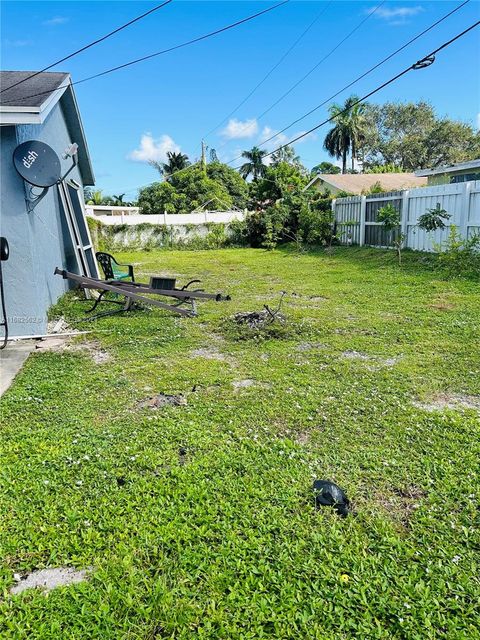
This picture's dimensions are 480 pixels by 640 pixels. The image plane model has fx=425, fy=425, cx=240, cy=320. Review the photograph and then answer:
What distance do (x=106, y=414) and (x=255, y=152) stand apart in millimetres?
41878

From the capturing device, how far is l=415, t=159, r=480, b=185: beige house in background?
1488 cm

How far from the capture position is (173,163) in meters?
40.4

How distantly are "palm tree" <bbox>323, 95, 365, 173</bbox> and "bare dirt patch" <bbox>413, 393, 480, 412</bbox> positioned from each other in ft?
122

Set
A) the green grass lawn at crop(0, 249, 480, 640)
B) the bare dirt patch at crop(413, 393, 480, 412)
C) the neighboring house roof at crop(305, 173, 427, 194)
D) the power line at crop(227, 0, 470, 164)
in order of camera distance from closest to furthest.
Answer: the green grass lawn at crop(0, 249, 480, 640) < the bare dirt patch at crop(413, 393, 480, 412) < the power line at crop(227, 0, 470, 164) < the neighboring house roof at crop(305, 173, 427, 194)

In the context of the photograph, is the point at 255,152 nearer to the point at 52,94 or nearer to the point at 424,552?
the point at 52,94

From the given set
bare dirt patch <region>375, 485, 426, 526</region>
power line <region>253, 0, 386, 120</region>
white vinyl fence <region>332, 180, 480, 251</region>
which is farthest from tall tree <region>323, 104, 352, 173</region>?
bare dirt patch <region>375, 485, 426, 526</region>

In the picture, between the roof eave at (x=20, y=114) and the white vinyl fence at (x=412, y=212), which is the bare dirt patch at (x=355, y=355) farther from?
the white vinyl fence at (x=412, y=212)

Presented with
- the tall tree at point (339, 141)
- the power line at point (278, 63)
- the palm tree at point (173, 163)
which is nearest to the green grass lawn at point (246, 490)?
the power line at point (278, 63)

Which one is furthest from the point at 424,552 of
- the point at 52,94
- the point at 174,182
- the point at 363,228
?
the point at 174,182

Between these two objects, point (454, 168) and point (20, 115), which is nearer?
point (20, 115)

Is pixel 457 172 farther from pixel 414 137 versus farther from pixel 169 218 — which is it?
pixel 414 137

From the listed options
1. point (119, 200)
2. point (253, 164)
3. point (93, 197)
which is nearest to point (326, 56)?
point (253, 164)

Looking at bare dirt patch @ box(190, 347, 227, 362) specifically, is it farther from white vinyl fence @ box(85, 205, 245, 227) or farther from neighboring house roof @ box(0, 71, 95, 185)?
white vinyl fence @ box(85, 205, 245, 227)

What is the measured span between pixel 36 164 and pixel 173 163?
3762cm
